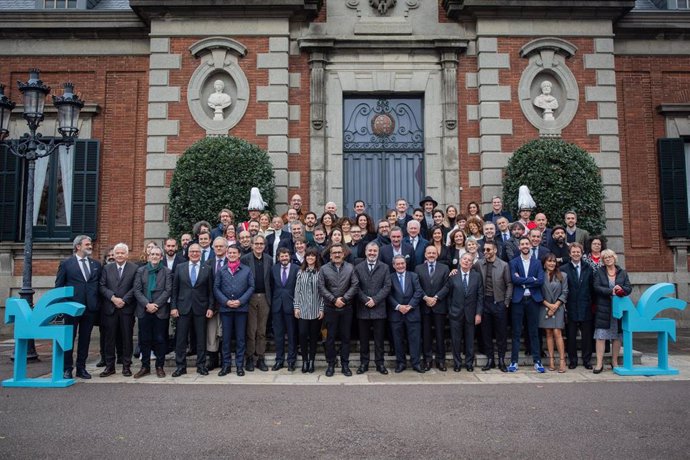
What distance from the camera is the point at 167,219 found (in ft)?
39.3

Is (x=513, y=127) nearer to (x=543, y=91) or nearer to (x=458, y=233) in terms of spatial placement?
(x=543, y=91)

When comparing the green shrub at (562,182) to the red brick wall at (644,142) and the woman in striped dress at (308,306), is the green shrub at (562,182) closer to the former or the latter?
the red brick wall at (644,142)

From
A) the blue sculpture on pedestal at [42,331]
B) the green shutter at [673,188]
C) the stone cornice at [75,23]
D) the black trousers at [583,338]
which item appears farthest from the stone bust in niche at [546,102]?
the blue sculpture on pedestal at [42,331]

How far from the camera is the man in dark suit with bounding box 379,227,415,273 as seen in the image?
330 inches

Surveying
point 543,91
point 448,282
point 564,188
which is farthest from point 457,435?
point 543,91

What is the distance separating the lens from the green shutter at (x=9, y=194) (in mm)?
12508

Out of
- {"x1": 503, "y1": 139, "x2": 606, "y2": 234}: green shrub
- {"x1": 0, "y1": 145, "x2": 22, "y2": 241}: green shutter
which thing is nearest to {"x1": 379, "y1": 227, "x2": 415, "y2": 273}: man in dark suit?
{"x1": 503, "y1": 139, "x2": 606, "y2": 234}: green shrub

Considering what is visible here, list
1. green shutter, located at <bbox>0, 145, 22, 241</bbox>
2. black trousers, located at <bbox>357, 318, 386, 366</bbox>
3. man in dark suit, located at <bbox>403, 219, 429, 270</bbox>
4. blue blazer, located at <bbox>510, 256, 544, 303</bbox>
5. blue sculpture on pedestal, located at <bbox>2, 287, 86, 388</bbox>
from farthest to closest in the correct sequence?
green shutter, located at <bbox>0, 145, 22, 241</bbox> → man in dark suit, located at <bbox>403, 219, 429, 270</bbox> → blue blazer, located at <bbox>510, 256, 544, 303</bbox> → black trousers, located at <bbox>357, 318, 386, 366</bbox> → blue sculpture on pedestal, located at <bbox>2, 287, 86, 388</bbox>

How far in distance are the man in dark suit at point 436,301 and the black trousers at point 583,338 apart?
190 centimetres

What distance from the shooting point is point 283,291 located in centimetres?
814

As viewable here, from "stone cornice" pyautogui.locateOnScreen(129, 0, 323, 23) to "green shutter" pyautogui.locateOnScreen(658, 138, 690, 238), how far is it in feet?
28.7

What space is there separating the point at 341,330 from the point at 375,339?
1.68 ft

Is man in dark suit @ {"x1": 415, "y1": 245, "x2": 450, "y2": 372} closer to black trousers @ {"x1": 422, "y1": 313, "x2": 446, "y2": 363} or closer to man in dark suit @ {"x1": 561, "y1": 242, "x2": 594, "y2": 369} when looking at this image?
black trousers @ {"x1": 422, "y1": 313, "x2": 446, "y2": 363}

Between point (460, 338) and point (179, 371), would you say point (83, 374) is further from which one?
point (460, 338)
